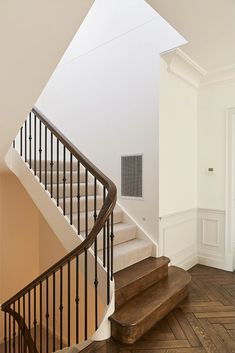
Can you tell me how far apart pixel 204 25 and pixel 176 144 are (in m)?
1.42

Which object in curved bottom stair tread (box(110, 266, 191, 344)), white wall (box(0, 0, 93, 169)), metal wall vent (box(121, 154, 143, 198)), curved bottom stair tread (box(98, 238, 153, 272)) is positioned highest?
white wall (box(0, 0, 93, 169))

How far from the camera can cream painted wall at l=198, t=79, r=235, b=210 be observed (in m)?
3.48

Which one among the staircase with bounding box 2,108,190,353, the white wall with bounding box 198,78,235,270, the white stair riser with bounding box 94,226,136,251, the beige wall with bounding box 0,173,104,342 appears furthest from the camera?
the beige wall with bounding box 0,173,104,342

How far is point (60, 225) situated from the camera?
8.96 ft

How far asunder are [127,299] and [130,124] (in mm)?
2178

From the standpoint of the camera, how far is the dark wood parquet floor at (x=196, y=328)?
6.26ft

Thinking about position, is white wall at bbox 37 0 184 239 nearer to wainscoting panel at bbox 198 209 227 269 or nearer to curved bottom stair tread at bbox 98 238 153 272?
curved bottom stair tread at bbox 98 238 153 272

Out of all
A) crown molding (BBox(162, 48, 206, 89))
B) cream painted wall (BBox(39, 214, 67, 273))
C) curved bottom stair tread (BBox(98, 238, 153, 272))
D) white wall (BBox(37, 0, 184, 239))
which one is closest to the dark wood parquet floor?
curved bottom stair tread (BBox(98, 238, 153, 272))

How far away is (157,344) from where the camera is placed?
1948mm

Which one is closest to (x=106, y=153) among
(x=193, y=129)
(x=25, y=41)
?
(x=193, y=129)

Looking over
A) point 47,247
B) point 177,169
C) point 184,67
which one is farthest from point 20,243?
point 184,67

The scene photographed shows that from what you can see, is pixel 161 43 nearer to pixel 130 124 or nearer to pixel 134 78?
pixel 134 78

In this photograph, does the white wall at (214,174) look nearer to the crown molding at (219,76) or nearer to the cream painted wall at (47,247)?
the crown molding at (219,76)

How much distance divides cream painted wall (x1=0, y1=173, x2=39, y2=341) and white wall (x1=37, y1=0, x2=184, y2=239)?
1.42m
